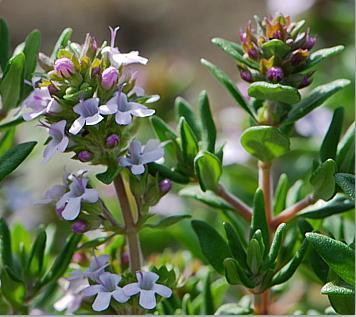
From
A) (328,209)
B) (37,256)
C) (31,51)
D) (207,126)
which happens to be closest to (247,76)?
(207,126)

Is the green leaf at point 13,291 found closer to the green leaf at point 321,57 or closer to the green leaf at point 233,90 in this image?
the green leaf at point 233,90

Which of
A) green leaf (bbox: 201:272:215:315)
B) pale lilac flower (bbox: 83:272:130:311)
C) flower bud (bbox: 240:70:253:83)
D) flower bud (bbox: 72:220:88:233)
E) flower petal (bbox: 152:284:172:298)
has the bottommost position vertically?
green leaf (bbox: 201:272:215:315)

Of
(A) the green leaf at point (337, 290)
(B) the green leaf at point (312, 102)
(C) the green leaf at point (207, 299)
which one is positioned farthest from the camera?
(C) the green leaf at point (207, 299)

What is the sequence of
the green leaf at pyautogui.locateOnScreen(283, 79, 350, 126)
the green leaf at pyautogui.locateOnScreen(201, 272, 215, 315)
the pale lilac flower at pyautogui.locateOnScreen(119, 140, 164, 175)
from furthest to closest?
1. the green leaf at pyautogui.locateOnScreen(201, 272, 215, 315)
2. the green leaf at pyautogui.locateOnScreen(283, 79, 350, 126)
3. the pale lilac flower at pyautogui.locateOnScreen(119, 140, 164, 175)

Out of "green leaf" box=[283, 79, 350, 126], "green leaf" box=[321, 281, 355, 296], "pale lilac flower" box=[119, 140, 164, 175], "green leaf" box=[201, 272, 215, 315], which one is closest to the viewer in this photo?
"green leaf" box=[321, 281, 355, 296]

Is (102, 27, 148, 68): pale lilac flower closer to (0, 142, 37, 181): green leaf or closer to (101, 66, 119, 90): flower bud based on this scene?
(101, 66, 119, 90): flower bud

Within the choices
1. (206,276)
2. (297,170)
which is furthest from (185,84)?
(206,276)

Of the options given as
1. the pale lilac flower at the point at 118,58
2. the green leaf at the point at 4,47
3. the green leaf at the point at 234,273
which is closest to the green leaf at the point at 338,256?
the green leaf at the point at 234,273

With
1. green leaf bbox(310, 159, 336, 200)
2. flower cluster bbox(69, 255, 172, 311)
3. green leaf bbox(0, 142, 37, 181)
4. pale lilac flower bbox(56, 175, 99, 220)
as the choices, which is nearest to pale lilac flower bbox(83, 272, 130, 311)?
flower cluster bbox(69, 255, 172, 311)
